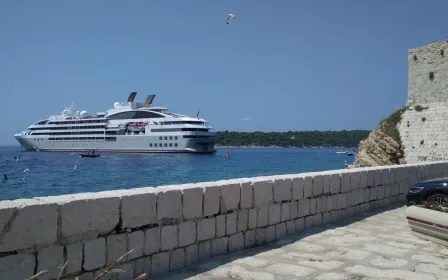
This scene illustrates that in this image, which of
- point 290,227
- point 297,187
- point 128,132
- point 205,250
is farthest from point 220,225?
point 128,132

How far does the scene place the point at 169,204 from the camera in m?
4.43

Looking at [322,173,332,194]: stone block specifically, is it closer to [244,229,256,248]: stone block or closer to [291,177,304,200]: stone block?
[291,177,304,200]: stone block

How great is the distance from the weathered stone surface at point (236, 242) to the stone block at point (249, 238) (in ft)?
0.26

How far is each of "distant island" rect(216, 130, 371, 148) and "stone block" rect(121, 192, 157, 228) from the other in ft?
485

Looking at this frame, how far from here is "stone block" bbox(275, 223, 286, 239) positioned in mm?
5926

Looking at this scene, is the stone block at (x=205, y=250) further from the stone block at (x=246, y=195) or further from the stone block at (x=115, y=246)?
the stone block at (x=115, y=246)

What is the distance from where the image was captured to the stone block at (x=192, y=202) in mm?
4598

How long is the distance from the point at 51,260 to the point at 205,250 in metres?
1.97

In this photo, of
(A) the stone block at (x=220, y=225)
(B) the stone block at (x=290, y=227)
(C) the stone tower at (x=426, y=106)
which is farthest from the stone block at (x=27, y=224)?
(C) the stone tower at (x=426, y=106)

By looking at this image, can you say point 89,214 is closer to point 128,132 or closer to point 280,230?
point 280,230

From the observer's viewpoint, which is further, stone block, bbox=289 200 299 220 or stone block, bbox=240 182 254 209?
stone block, bbox=289 200 299 220

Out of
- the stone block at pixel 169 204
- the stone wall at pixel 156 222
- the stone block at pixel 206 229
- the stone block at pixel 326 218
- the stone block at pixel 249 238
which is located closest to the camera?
the stone wall at pixel 156 222

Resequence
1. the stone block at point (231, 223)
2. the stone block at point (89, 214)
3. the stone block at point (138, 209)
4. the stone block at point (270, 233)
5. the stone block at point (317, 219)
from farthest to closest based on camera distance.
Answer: the stone block at point (317, 219) → the stone block at point (270, 233) → the stone block at point (231, 223) → the stone block at point (138, 209) → the stone block at point (89, 214)

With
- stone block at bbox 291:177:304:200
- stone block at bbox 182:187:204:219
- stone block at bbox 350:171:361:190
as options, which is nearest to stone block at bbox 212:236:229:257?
stone block at bbox 182:187:204:219
